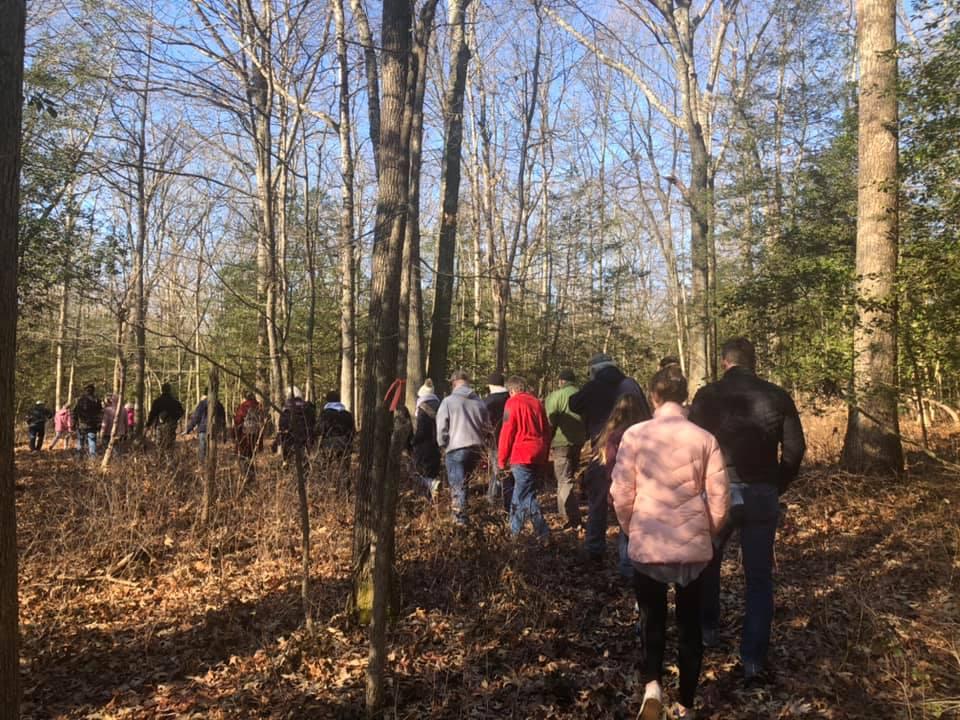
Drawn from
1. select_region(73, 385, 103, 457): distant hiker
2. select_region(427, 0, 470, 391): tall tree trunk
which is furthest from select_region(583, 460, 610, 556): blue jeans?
select_region(73, 385, 103, 457): distant hiker

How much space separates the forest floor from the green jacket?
1.09 metres

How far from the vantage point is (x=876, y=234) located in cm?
781

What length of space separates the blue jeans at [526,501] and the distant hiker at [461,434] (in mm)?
679

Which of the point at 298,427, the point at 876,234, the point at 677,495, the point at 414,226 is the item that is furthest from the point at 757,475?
the point at 414,226

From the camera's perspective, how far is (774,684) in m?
3.80

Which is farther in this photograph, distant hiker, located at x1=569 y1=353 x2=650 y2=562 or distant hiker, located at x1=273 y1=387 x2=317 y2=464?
distant hiker, located at x1=273 y1=387 x2=317 y2=464

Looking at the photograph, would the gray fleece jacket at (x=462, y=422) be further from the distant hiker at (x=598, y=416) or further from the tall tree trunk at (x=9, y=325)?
the tall tree trunk at (x=9, y=325)

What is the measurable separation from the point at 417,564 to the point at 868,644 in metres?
3.76

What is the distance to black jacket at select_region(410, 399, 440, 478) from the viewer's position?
8.12 m

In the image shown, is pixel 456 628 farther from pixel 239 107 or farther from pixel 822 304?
pixel 822 304

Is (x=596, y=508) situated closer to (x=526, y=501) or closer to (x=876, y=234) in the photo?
(x=526, y=501)

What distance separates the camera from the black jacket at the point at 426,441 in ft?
26.6

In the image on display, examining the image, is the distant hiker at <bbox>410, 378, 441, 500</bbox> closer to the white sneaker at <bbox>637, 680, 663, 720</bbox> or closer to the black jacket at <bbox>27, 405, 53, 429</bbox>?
the white sneaker at <bbox>637, 680, 663, 720</bbox>

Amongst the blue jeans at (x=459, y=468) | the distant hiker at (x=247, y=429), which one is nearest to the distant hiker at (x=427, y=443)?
the blue jeans at (x=459, y=468)
